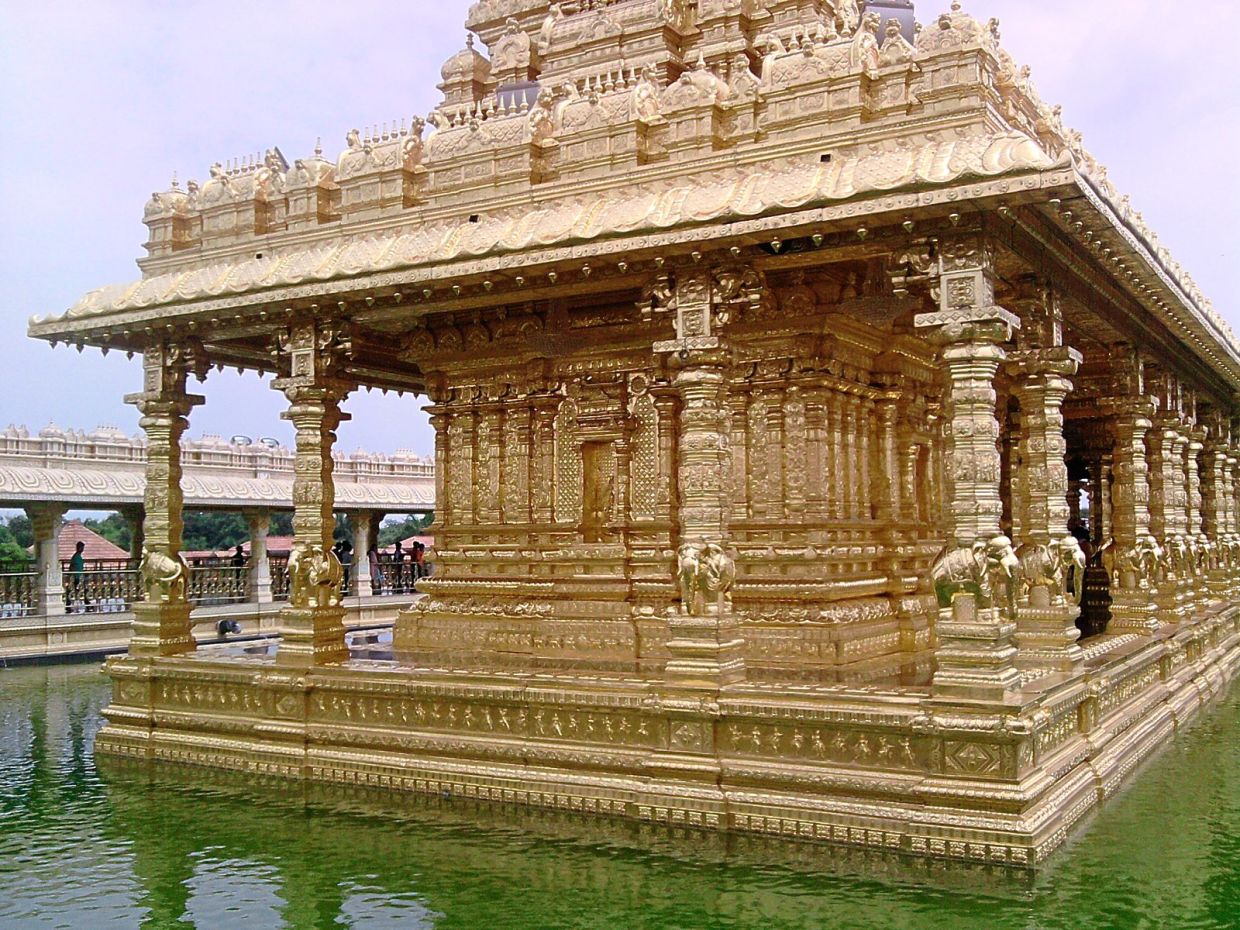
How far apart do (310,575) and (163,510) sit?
188 cm

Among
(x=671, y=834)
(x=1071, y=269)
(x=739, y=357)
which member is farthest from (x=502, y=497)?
(x=1071, y=269)

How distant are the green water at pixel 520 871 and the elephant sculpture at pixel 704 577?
1530 millimetres

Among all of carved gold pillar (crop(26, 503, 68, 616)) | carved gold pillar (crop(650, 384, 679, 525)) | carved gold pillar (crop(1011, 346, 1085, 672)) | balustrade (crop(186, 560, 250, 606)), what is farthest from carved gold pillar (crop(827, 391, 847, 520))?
balustrade (crop(186, 560, 250, 606))

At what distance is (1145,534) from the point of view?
11938 millimetres

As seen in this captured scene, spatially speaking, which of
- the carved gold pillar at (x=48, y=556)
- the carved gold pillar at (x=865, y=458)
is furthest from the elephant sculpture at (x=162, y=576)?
the carved gold pillar at (x=48, y=556)

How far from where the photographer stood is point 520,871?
6922mm

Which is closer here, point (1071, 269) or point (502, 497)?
point (1071, 269)

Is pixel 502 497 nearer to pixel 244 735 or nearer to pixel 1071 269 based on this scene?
pixel 244 735

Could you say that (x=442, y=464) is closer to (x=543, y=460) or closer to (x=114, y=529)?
(x=543, y=460)

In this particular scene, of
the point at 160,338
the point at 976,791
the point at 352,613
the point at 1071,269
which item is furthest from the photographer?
the point at 352,613

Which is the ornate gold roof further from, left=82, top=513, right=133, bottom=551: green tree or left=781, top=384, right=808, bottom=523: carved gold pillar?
left=82, top=513, right=133, bottom=551: green tree

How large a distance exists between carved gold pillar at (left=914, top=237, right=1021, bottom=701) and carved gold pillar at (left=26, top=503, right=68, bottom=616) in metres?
17.3

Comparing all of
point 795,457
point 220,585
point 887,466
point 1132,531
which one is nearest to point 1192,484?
point 1132,531

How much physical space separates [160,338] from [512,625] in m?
4.13
